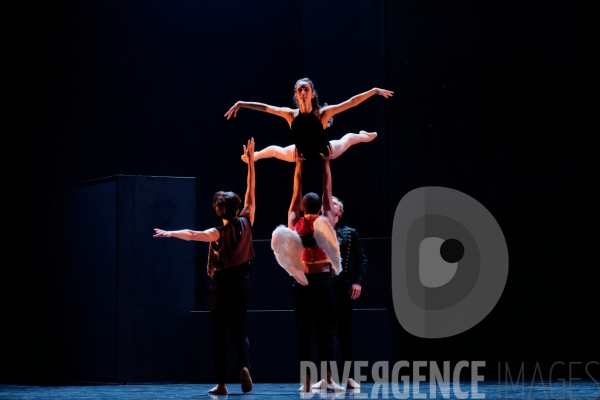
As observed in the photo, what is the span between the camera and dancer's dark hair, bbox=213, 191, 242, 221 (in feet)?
18.7

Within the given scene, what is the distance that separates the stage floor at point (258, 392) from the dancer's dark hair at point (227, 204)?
115cm

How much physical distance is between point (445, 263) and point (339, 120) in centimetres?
155

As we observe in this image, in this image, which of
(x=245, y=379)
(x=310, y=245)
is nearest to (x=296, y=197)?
(x=310, y=245)

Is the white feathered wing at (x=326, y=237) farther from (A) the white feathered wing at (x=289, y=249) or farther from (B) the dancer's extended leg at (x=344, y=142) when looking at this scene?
(B) the dancer's extended leg at (x=344, y=142)

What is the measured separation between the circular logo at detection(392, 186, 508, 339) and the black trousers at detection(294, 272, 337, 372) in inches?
64.7

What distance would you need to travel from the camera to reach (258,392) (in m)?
6.01

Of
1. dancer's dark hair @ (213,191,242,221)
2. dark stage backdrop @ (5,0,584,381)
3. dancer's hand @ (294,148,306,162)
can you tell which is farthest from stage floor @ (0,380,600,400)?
dancer's hand @ (294,148,306,162)

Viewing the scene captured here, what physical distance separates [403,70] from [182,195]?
2.13 meters

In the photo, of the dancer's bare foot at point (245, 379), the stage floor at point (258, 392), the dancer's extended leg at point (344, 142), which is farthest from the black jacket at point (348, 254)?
the dancer's bare foot at point (245, 379)

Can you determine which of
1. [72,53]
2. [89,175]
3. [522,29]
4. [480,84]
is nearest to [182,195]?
[89,175]

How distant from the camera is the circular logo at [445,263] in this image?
7.30 metres

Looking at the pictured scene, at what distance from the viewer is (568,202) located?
7324 mm

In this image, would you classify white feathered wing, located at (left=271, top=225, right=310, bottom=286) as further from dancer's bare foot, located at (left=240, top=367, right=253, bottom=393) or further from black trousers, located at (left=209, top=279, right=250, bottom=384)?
dancer's bare foot, located at (left=240, top=367, right=253, bottom=393)

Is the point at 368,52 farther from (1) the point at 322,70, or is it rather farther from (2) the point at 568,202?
(2) the point at 568,202
